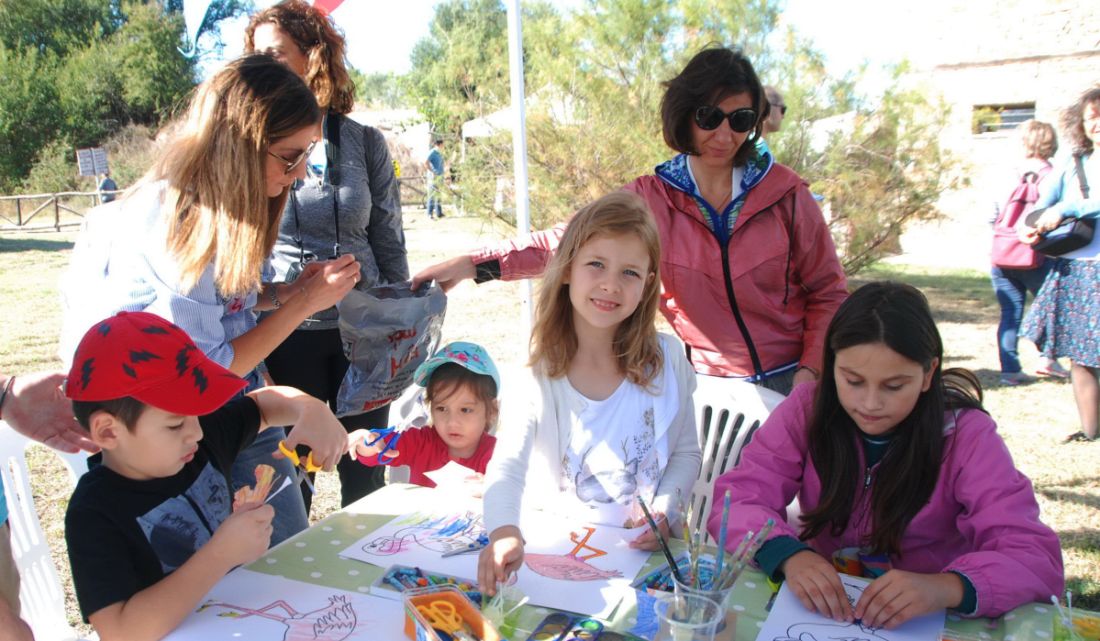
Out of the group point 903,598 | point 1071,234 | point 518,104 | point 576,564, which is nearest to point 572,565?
point 576,564

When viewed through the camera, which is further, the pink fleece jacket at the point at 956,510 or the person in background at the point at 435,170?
the person in background at the point at 435,170

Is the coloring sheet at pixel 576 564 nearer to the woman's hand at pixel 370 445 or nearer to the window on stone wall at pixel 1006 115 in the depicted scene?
the woman's hand at pixel 370 445

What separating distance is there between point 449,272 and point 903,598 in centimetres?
146

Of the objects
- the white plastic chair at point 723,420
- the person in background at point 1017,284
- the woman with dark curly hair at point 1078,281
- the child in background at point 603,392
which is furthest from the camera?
the person in background at point 1017,284

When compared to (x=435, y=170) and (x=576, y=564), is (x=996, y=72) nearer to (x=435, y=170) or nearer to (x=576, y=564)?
(x=435, y=170)

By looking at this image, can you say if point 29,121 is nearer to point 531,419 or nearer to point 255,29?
point 255,29

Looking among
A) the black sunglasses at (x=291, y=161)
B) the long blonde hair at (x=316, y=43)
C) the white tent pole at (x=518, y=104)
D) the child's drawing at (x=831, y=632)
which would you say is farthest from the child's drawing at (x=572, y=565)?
the white tent pole at (x=518, y=104)

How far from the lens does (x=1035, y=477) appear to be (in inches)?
167

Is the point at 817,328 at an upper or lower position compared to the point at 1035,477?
upper

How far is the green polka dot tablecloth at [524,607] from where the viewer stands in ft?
4.42

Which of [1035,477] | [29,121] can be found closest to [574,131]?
[1035,477]

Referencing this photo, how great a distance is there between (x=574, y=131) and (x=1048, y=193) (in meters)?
3.46

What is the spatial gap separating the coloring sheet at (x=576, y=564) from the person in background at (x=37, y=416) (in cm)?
89

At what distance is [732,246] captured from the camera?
2.28 m
